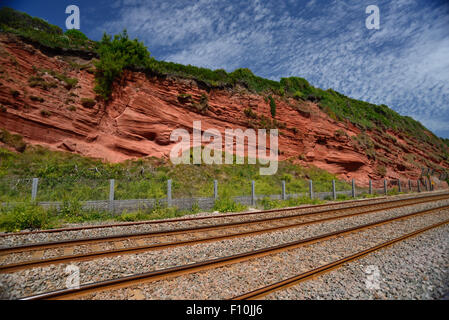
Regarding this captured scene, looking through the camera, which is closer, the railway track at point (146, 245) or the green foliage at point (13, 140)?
the railway track at point (146, 245)

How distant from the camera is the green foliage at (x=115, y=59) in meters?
17.0

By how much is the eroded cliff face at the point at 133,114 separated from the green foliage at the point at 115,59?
64 cm

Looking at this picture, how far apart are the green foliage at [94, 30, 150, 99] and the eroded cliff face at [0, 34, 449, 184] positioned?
0.64 metres

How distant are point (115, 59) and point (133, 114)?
15.9ft

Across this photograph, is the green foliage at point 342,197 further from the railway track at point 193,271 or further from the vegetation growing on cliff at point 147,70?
the railway track at point 193,271

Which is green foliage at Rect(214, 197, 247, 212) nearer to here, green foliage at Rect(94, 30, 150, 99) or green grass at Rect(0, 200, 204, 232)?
green grass at Rect(0, 200, 204, 232)

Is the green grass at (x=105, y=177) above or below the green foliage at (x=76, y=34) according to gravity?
below

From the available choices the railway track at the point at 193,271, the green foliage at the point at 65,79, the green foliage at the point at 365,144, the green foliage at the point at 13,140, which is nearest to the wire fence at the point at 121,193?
the green foliage at the point at 13,140

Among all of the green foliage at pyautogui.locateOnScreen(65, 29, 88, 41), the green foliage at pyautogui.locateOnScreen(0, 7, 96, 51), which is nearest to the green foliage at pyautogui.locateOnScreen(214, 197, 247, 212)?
the green foliage at pyautogui.locateOnScreen(0, 7, 96, 51)

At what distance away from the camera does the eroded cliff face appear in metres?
14.1

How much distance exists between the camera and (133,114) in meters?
17.2

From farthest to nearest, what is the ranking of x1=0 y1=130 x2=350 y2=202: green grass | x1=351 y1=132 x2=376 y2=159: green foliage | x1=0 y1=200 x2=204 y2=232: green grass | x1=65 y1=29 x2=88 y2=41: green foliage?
1. x1=351 y1=132 x2=376 y2=159: green foliage
2. x1=65 y1=29 x2=88 y2=41: green foliage
3. x1=0 y1=130 x2=350 y2=202: green grass
4. x1=0 y1=200 x2=204 y2=232: green grass
